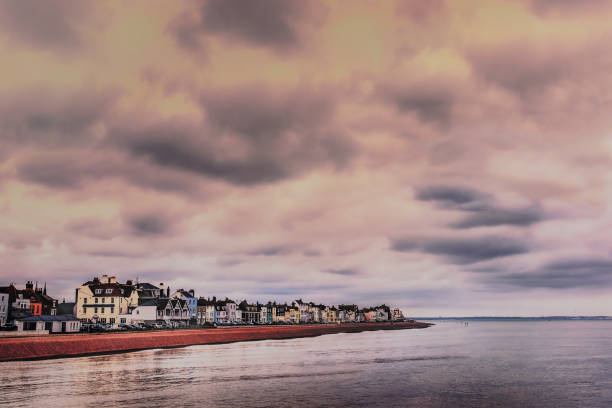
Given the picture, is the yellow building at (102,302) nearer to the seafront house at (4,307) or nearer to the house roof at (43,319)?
the seafront house at (4,307)

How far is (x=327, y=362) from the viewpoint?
71.6m

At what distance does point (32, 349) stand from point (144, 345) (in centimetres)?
2378

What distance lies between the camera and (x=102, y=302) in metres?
153

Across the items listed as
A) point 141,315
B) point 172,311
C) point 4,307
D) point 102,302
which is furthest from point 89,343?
point 172,311

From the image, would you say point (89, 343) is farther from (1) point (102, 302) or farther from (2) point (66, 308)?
(2) point (66, 308)

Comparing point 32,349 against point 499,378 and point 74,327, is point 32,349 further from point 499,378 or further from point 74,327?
point 499,378

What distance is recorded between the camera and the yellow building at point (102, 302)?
151 m

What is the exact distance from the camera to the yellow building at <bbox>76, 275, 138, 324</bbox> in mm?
151375

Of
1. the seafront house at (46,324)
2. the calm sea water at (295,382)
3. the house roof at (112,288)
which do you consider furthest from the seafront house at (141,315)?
the calm sea water at (295,382)

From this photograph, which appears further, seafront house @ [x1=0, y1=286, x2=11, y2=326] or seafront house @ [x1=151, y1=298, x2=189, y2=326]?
seafront house @ [x1=151, y1=298, x2=189, y2=326]

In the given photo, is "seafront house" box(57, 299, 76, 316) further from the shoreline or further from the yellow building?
the shoreline

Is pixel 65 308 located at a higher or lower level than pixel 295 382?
higher

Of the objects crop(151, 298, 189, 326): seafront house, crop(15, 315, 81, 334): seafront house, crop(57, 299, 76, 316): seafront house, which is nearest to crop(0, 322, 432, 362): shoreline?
crop(15, 315, 81, 334): seafront house

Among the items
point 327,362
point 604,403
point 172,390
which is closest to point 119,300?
point 327,362
